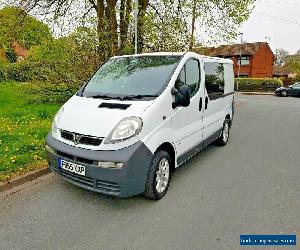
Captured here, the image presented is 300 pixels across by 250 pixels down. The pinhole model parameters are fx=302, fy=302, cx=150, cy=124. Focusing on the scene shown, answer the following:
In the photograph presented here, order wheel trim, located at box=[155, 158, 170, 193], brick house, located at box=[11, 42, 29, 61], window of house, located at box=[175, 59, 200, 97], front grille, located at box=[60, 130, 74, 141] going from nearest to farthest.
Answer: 1. front grille, located at box=[60, 130, 74, 141]
2. wheel trim, located at box=[155, 158, 170, 193]
3. window of house, located at box=[175, 59, 200, 97]
4. brick house, located at box=[11, 42, 29, 61]

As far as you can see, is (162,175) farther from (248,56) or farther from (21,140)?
(248,56)

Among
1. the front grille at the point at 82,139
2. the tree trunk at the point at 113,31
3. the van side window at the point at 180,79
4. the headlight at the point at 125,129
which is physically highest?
the tree trunk at the point at 113,31

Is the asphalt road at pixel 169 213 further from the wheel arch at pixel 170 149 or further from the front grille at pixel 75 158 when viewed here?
the front grille at pixel 75 158

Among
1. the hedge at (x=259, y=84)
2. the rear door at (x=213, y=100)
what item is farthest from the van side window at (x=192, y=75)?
the hedge at (x=259, y=84)

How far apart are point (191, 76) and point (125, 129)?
1763mm

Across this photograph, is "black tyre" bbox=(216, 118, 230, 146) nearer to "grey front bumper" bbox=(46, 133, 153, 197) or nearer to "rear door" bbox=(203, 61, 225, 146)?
"rear door" bbox=(203, 61, 225, 146)

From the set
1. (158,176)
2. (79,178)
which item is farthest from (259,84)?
(79,178)

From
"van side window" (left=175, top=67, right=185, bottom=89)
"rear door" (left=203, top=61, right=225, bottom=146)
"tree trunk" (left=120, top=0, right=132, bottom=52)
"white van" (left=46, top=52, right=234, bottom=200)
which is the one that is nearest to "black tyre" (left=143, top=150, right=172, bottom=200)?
"white van" (left=46, top=52, right=234, bottom=200)

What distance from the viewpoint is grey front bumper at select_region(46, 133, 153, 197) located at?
137 inches

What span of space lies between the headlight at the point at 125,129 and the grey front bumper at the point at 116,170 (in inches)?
5.3

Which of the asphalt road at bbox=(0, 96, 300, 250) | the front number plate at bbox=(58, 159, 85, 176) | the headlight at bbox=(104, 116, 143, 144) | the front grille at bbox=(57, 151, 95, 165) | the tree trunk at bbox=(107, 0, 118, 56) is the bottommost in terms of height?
the asphalt road at bbox=(0, 96, 300, 250)

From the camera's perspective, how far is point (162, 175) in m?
4.12

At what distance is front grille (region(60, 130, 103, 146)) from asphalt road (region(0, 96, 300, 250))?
0.85 metres

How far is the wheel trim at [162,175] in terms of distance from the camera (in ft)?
13.2
